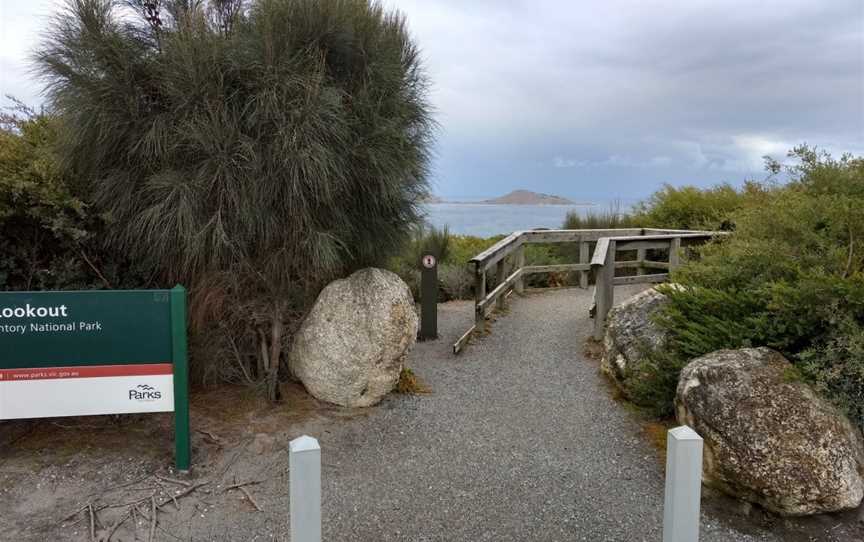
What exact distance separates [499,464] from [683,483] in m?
1.80

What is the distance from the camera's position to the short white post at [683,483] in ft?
7.67

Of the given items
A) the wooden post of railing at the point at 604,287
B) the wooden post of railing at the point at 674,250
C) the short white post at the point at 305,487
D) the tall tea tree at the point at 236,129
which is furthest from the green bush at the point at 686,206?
the short white post at the point at 305,487

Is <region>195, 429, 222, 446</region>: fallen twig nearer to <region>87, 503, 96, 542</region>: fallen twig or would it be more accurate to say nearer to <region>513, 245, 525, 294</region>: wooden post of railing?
<region>87, 503, 96, 542</region>: fallen twig

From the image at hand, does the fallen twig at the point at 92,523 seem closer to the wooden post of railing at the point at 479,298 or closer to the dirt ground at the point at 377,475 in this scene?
the dirt ground at the point at 377,475

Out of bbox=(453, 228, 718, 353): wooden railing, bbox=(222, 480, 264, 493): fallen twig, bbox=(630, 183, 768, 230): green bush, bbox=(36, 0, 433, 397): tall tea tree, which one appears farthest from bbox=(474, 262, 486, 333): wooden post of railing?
bbox=(630, 183, 768, 230): green bush

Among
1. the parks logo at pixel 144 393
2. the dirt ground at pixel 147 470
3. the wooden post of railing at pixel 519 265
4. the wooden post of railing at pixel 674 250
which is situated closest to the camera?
the dirt ground at pixel 147 470

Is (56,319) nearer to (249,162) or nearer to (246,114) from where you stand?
(249,162)

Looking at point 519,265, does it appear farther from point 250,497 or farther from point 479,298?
point 250,497

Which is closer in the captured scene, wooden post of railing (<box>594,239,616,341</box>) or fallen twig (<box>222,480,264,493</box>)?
fallen twig (<box>222,480,264,493</box>)

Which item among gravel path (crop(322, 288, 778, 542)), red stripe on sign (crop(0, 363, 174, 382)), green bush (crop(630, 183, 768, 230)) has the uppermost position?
green bush (crop(630, 183, 768, 230))

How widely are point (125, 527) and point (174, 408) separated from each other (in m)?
0.76

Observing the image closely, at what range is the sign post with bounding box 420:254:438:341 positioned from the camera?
724cm

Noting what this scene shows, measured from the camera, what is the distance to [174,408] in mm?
3740

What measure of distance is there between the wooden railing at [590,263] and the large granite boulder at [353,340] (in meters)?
1.87
